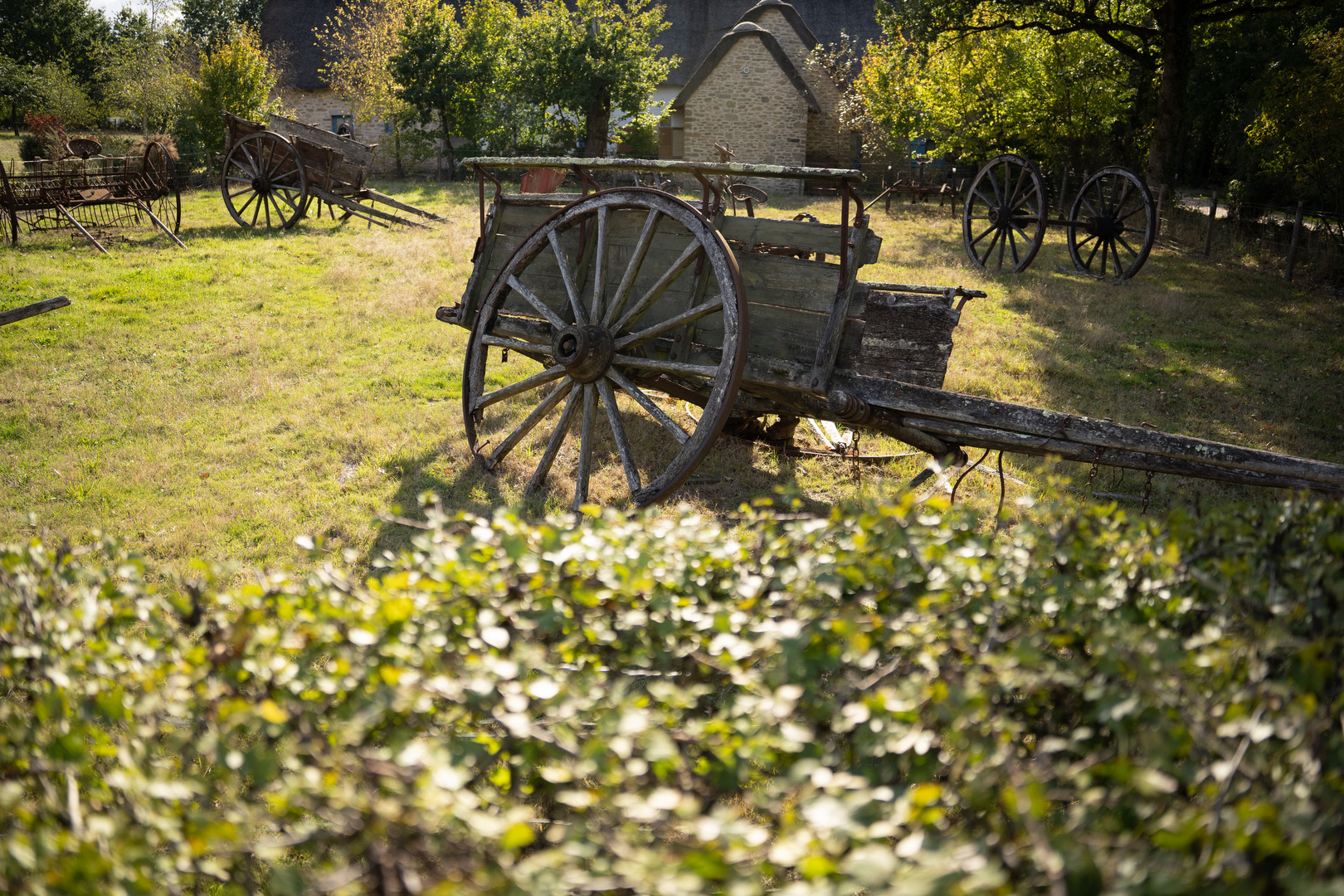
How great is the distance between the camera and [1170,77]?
49.7 ft

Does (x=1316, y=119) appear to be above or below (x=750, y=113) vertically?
below

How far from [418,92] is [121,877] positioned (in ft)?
85.0

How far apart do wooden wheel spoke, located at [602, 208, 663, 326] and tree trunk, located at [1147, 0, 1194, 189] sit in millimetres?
14880

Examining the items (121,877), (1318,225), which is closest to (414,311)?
(121,877)

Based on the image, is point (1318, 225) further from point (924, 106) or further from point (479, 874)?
point (479, 874)

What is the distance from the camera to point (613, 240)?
4.91 m

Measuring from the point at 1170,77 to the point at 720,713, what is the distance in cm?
1784

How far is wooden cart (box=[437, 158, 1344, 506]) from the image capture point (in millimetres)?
3957

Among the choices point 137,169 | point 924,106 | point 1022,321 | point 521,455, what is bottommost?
point 521,455

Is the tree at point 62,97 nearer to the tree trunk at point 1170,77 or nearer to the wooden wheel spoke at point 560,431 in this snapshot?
the wooden wheel spoke at point 560,431

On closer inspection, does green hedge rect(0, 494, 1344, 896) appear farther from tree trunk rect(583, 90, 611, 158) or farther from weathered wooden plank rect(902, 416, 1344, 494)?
tree trunk rect(583, 90, 611, 158)

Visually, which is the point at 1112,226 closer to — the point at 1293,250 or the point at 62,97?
the point at 1293,250

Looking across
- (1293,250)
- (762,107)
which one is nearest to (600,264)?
(1293,250)

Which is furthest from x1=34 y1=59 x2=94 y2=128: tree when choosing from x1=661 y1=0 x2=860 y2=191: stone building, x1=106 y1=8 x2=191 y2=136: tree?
x1=661 y1=0 x2=860 y2=191: stone building
